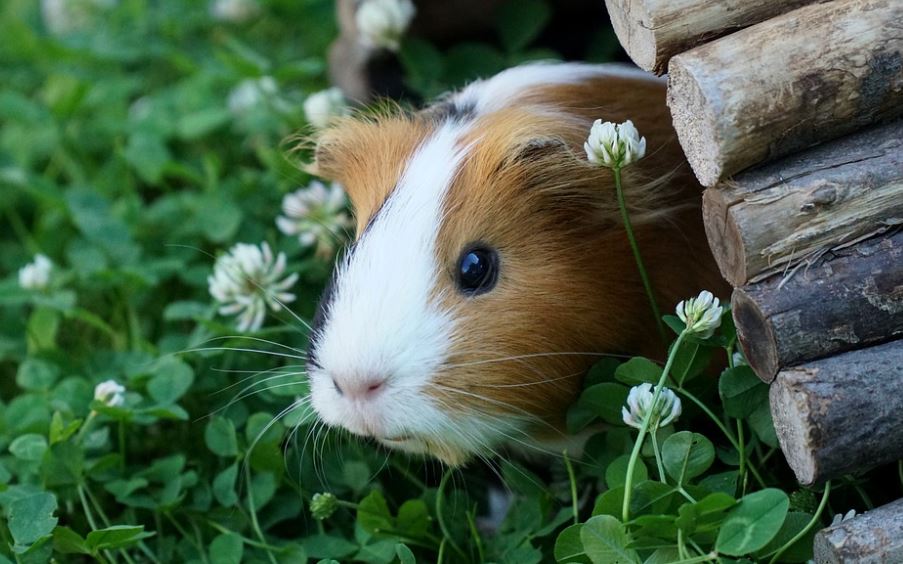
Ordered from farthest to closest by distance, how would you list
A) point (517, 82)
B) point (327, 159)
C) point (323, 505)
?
1. point (327, 159)
2. point (517, 82)
3. point (323, 505)

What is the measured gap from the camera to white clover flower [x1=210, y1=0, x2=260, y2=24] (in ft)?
15.1

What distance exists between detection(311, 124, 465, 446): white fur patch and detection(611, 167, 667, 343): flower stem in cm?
38

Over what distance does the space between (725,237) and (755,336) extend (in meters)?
0.20

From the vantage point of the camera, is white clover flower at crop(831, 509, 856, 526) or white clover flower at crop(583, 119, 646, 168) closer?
white clover flower at crop(831, 509, 856, 526)

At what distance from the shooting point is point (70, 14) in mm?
4961

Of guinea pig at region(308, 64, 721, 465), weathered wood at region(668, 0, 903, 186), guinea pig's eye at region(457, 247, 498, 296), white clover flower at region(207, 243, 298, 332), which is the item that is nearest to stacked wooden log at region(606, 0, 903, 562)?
weathered wood at region(668, 0, 903, 186)

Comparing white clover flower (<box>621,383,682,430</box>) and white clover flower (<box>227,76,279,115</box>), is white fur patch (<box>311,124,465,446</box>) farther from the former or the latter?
white clover flower (<box>227,76,279,115</box>)

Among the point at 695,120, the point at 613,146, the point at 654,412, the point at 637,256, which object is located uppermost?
the point at 695,120

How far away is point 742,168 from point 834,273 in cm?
26

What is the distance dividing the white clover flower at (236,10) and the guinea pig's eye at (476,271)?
2649 millimetres

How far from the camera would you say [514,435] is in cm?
248

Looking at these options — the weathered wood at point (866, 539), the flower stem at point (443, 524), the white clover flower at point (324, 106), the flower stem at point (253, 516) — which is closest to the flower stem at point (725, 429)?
the weathered wood at point (866, 539)

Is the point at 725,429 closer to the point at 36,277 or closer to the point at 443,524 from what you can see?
the point at 443,524

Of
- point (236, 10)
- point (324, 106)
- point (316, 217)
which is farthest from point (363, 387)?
point (236, 10)
